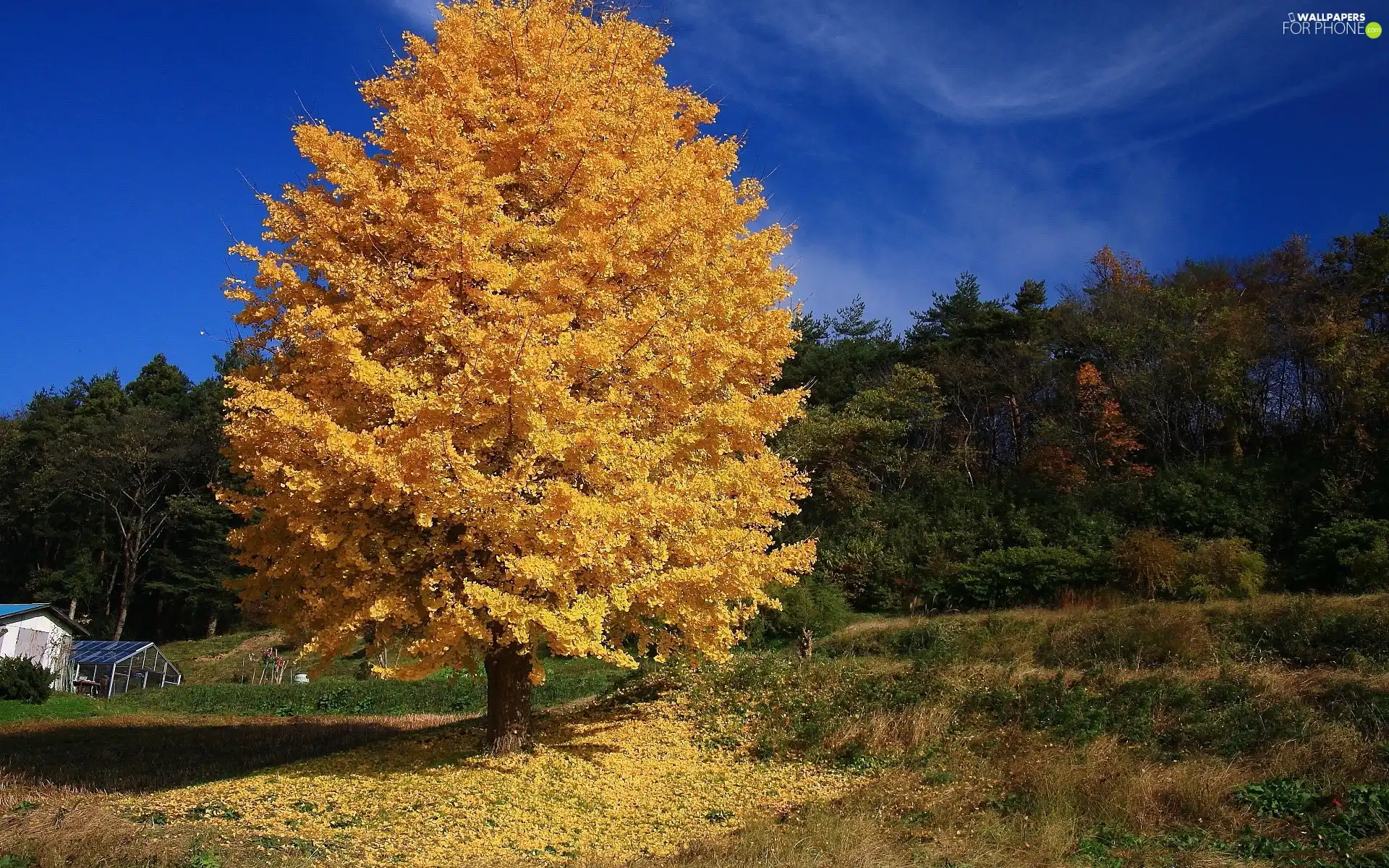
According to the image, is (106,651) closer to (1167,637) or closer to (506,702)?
(506,702)

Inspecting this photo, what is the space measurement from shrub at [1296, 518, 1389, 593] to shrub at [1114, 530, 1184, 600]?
2.87m

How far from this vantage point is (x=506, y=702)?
10680 millimetres

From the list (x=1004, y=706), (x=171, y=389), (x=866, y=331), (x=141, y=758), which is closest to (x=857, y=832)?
(x=1004, y=706)

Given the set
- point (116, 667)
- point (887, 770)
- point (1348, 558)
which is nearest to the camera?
point (887, 770)

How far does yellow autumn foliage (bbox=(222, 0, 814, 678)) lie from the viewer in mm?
7953

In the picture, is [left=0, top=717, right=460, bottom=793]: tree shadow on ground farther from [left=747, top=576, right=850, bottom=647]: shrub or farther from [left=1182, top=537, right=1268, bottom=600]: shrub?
[left=1182, top=537, right=1268, bottom=600]: shrub

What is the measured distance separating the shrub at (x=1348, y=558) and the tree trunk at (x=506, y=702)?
715 inches

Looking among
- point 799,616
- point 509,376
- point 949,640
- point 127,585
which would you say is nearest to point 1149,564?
point 949,640

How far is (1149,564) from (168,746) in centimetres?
2168

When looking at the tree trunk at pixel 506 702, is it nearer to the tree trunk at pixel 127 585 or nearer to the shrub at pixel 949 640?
the shrub at pixel 949 640

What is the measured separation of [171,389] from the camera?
58219 mm

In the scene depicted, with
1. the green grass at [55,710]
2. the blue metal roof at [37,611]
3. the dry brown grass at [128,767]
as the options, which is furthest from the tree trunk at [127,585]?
the dry brown grass at [128,767]

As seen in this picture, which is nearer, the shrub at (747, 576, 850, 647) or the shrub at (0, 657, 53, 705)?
the shrub at (747, 576, 850, 647)

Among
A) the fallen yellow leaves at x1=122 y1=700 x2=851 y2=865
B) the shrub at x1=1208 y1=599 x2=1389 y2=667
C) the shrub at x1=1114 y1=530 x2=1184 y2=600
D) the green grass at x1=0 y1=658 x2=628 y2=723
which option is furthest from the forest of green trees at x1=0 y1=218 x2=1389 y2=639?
the fallen yellow leaves at x1=122 y1=700 x2=851 y2=865
